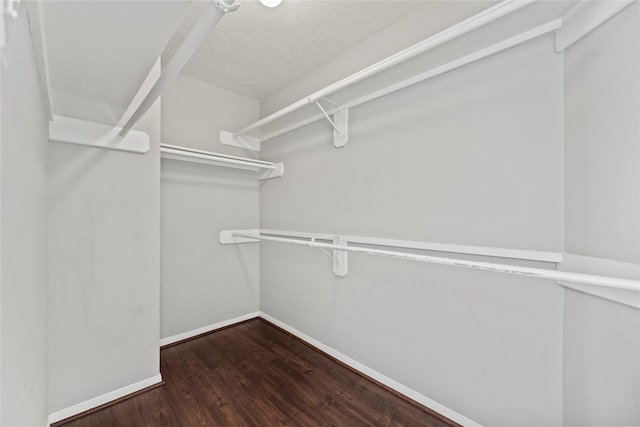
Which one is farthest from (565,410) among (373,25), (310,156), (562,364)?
(373,25)

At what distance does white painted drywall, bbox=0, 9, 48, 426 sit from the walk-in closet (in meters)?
0.01

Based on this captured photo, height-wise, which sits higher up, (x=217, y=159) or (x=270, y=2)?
(x=270, y=2)

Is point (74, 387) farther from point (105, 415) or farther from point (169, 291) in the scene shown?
point (169, 291)

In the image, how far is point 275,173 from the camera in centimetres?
243

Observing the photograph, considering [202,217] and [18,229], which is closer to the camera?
[18,229]

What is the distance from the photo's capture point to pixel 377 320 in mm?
1671

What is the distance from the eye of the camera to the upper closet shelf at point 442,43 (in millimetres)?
905

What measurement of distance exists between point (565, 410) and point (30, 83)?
2.22 meters

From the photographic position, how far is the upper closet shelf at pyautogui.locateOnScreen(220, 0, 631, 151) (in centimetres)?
91

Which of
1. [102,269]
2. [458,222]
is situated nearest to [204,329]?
[102,269]

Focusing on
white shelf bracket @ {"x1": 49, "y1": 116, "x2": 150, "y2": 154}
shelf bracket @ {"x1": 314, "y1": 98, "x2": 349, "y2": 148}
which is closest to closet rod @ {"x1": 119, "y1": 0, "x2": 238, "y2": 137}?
white shelf bracket @ {"x1": 49, "y1": 116, "x2": 150, "y2": 154}

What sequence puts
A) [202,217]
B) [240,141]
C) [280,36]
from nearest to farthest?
1. [280,36]
2. [202,217]
3. [240,141]

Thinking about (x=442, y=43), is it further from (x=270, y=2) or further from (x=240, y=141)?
(x=240, y=141)

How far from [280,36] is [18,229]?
1.74m
